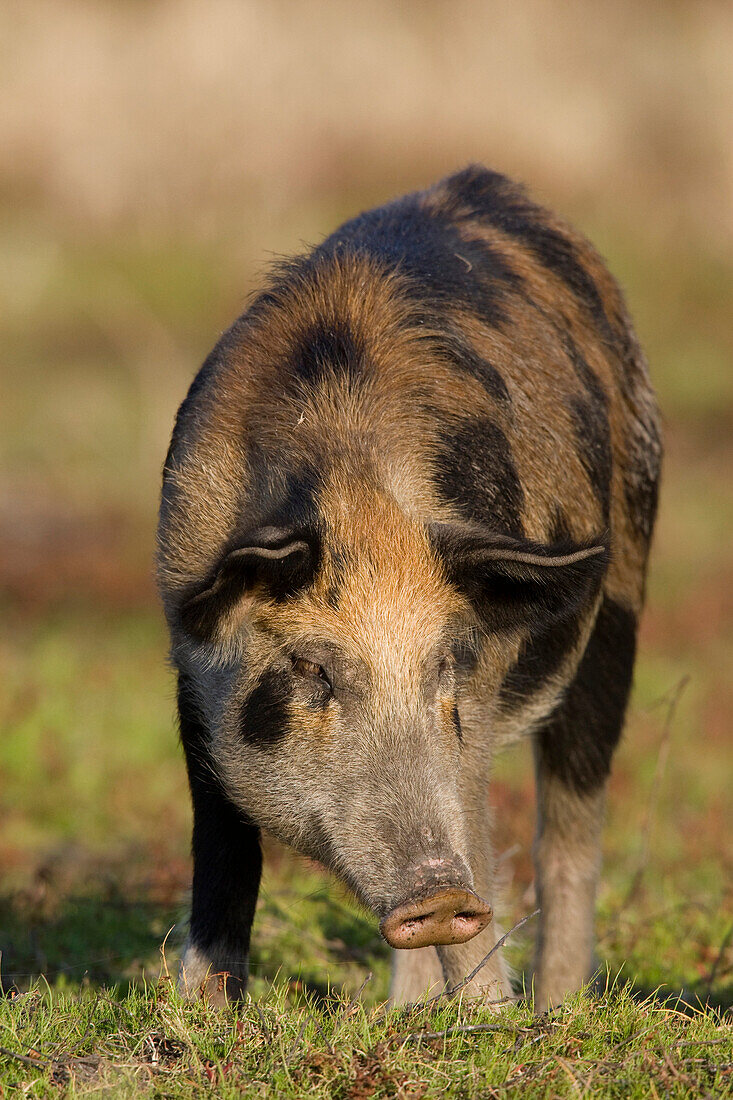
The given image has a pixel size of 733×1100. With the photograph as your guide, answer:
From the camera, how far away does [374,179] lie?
3194 centimetres

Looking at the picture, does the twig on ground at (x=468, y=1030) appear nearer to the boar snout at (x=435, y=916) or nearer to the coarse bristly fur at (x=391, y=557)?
the boar snout at (x=435, y=916)

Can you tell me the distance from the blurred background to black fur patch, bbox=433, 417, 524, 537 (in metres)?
1.31

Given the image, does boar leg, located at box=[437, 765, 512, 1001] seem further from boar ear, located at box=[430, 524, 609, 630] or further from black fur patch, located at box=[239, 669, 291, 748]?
black fur patch, located at box=[239, 669, 291, 748]

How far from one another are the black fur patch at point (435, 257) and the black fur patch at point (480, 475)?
0.45 metres

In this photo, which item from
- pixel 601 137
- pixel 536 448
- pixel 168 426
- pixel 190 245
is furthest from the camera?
pixel 601 137

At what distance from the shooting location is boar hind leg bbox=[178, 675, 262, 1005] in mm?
4223

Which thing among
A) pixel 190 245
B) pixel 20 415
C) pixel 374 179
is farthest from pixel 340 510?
pixel 374 179

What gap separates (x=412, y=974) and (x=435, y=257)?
8.07 feet

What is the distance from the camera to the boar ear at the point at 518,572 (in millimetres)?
3908

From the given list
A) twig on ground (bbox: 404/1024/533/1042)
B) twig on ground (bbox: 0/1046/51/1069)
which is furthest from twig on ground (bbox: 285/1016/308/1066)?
twig on ground (bbox: 0/1046/51/1069)

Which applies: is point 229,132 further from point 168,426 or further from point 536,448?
point 536,448

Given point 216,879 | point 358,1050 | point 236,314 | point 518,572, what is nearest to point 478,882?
point 216,879

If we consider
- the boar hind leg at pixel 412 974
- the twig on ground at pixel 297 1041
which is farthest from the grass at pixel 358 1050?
the boar hind leg at pixel 412 974

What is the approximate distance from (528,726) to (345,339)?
59.1 inches
